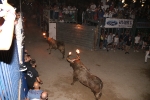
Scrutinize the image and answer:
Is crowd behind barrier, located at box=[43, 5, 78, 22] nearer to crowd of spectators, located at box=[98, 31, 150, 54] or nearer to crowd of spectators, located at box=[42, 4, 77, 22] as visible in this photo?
crowd of spectators, located at box=[42, 4, 77, 22]

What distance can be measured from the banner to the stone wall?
1.42 meters

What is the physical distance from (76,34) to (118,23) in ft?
13.3

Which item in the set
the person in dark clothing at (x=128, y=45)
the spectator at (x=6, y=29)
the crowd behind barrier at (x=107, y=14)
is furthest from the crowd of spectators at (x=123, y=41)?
the spectator at (x=6, y=29)

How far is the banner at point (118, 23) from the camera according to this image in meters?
13.4

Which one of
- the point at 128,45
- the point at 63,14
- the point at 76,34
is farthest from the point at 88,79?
the point at 63,14

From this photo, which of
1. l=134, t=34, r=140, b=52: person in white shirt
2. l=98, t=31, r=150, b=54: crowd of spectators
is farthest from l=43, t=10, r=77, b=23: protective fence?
l=134, t=34, r=140, b=52: person in white shirt

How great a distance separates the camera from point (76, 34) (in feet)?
48.5

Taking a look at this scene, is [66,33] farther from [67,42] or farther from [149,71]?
[149,71]

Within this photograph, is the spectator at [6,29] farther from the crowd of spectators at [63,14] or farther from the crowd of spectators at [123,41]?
the crowd of spectators at [63,14]

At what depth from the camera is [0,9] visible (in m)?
1.64

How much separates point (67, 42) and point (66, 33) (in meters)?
0.93

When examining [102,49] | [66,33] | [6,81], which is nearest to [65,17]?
[66,33]

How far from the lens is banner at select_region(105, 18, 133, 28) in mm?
13434

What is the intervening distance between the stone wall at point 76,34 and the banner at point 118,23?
55.9 inches
